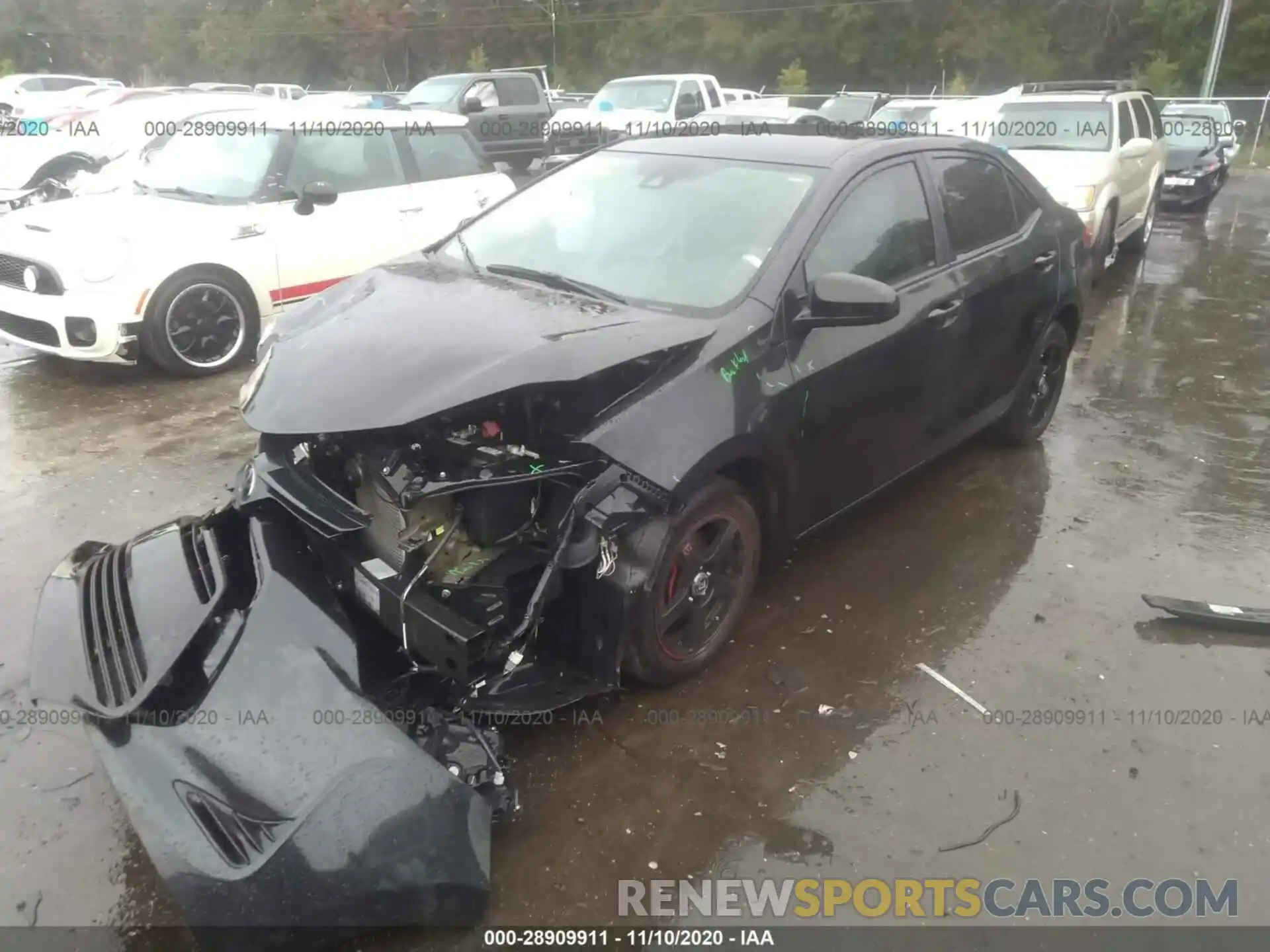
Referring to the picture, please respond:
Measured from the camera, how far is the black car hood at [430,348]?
8.56 feet

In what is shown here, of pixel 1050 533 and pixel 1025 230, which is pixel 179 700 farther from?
pixel 1025 230

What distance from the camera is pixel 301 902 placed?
6.88ft

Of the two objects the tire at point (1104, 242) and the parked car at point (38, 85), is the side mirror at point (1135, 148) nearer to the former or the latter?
the tire at point (1104, 242)

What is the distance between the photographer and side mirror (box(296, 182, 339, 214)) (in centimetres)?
627

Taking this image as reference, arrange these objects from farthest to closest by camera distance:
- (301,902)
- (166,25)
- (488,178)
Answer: (166,25) < (488,178) < (301,902)

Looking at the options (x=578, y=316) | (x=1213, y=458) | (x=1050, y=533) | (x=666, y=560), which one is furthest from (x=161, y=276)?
(x=1213, y=458)

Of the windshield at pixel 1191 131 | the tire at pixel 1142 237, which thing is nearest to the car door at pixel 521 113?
the tire at pixel 1142 237

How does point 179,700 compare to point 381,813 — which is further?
point 179,700

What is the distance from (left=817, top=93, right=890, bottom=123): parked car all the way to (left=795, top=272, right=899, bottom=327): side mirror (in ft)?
46.2

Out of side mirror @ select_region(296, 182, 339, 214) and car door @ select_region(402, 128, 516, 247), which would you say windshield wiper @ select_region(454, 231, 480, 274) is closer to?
side mirror @ select_region(296, 182, 339, 214)

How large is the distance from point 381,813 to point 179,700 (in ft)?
2.15

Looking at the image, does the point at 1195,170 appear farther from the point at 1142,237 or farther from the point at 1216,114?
the point at 1216,114

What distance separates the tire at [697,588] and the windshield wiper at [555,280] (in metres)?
0.79

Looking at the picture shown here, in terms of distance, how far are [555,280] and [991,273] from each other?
2093 millimetres
